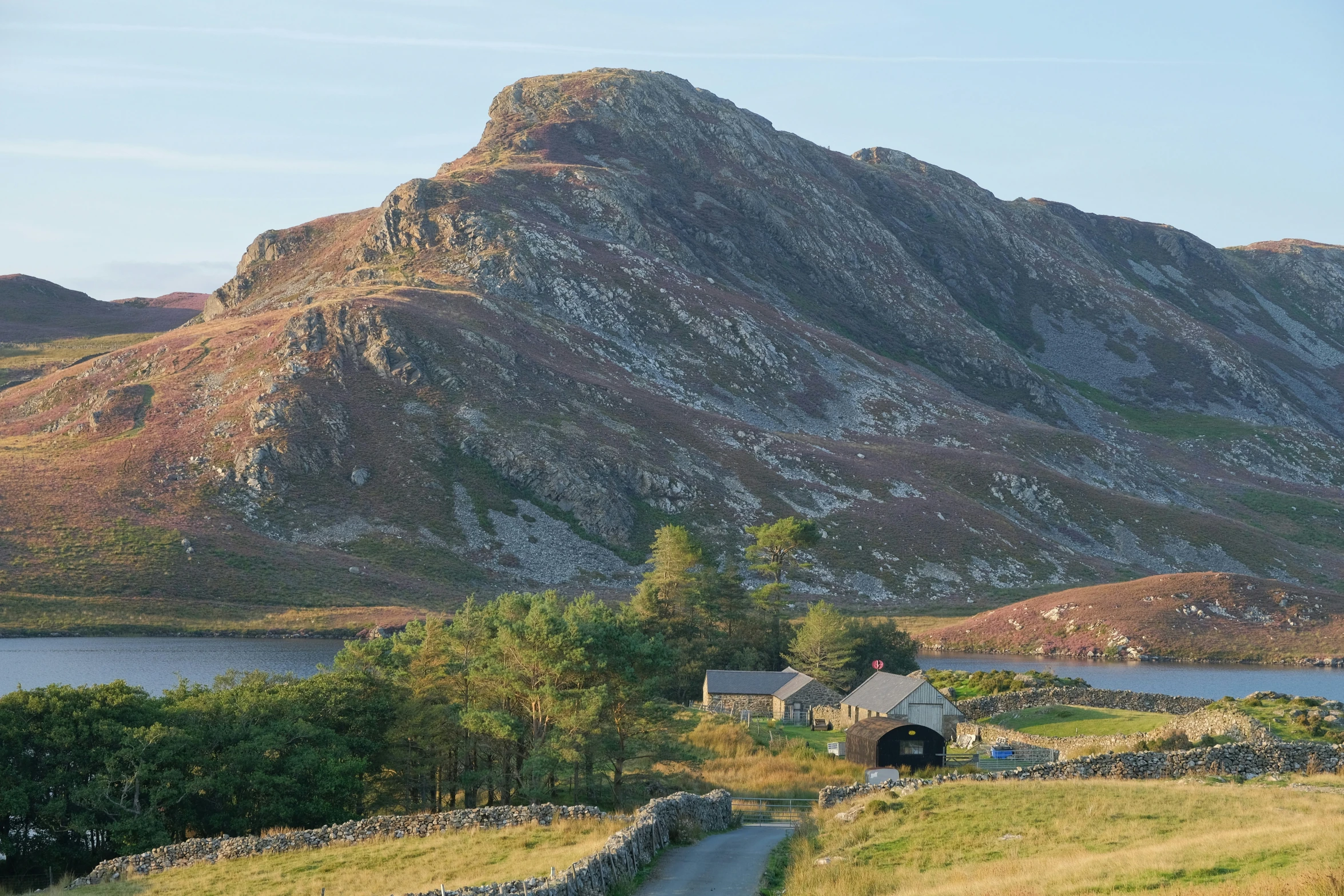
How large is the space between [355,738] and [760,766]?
1842 centimetres

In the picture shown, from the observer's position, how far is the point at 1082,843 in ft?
87.6

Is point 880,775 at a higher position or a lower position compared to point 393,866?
lower

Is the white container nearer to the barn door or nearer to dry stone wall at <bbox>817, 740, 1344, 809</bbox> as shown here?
dry stone wall at <bbox>817, 740, 1344, 809</bbox>

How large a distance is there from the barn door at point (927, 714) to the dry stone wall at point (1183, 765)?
68.4 feet

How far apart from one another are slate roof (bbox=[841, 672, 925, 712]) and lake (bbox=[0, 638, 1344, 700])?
2115 cm

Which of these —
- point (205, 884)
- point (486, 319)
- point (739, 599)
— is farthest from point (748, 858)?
point (486, 319)

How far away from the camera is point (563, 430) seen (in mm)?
149375

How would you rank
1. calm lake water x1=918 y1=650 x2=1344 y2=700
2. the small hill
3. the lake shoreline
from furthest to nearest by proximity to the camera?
the small hill
the lake shoreline
calm lake water x1=918 y1=650 x2=1344 y2=700

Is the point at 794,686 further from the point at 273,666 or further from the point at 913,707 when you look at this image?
the point at 273,666

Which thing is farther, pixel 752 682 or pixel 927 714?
pixel 752 682

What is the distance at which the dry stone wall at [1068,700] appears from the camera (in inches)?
2625

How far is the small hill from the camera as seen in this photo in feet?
357

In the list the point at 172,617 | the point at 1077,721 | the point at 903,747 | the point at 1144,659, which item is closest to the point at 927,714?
the point at 903,747

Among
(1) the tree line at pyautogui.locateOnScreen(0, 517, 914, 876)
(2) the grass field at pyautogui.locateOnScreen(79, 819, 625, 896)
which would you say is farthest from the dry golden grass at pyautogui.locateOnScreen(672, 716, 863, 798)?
(2) the grass field at pyautogui.locateOnScreen(79, 819, 625, 896)
